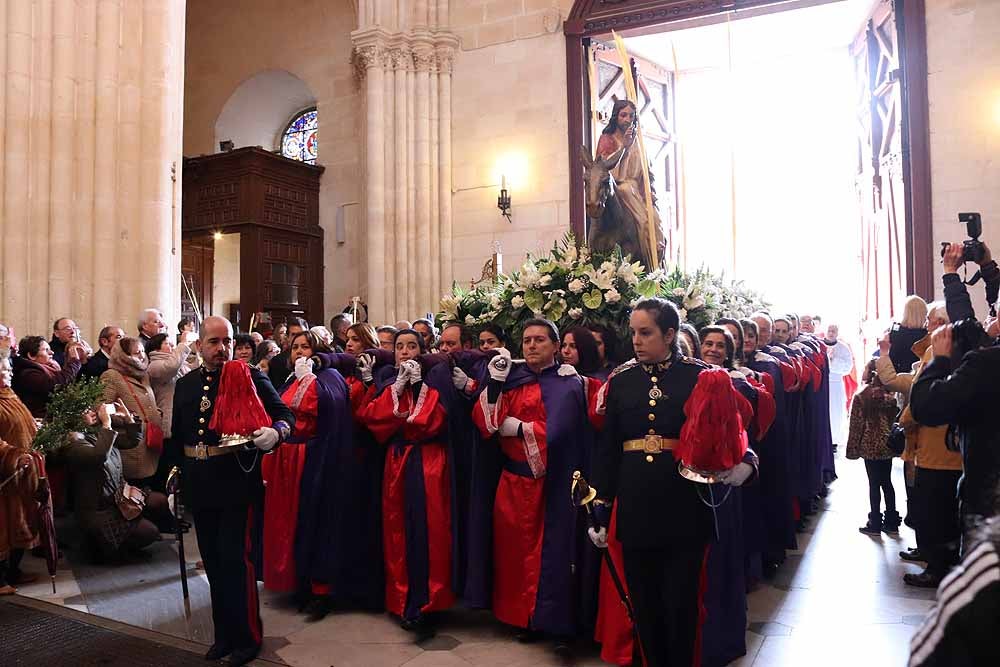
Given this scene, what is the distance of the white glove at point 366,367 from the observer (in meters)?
4.84

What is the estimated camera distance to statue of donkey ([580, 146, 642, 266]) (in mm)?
6738

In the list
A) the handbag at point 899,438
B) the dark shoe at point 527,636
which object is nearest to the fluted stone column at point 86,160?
the dark shoe at point 527,636

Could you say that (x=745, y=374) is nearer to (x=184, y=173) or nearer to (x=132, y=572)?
(x=132, y=572)

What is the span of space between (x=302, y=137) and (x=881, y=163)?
11.0 metres

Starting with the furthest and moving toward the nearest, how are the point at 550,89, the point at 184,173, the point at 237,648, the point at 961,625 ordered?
the point at 184,173 < the point at 550,89 < the point at 237,648 < the point at 961,625

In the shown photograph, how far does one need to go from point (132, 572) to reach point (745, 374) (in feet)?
15.0

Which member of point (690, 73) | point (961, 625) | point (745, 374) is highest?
point (690, 73)

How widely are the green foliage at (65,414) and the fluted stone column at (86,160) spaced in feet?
8.33

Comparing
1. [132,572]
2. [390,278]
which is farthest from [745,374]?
[390,278]

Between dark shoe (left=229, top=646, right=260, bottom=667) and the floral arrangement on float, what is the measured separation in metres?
2.48

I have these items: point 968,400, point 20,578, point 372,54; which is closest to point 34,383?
point 20,578

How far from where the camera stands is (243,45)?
15.1 m

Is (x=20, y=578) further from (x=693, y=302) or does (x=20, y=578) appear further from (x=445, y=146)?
(x=445, y=146)

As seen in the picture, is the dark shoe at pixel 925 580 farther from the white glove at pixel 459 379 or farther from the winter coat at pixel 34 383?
the winter coat at pixel 34 383
